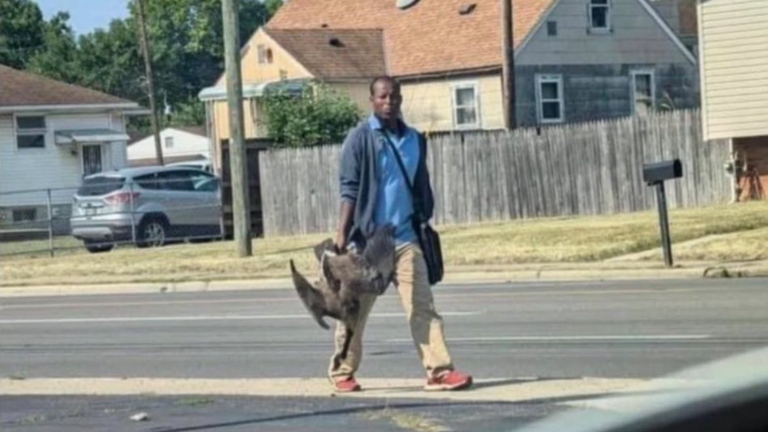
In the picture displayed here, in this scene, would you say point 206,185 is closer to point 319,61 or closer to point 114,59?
point 319,61

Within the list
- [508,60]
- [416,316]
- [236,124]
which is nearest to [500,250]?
[236,124]

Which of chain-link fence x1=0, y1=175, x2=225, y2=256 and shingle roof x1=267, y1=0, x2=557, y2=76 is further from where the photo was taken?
shingle roof x1=267, y1=0, x2=557, y2=76

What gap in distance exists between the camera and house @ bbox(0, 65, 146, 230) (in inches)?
2008

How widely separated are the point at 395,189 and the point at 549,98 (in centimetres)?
3733

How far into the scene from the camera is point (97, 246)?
34500 millimetres

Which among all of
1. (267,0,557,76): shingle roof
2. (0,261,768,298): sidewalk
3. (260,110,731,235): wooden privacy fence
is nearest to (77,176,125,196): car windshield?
(260,110,731,235): wooden privacy fence

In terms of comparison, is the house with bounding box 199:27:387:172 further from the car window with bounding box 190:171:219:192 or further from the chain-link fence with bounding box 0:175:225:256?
the chain-link fence with bounding box 0:175:225:256

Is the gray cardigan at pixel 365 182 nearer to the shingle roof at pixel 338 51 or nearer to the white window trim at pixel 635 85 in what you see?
the shingle roof at pixel 338 51

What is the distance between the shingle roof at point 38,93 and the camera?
51.2 meters

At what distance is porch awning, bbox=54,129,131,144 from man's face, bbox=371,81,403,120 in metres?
42.7

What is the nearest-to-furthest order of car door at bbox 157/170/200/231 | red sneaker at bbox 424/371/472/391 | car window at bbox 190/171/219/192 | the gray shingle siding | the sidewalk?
red sneaker at bbox 424/371/472/391, the sidewalk, car door at bbox 157/170/200/231, car window at bbox 190/171/219/192, the gray shingle siding

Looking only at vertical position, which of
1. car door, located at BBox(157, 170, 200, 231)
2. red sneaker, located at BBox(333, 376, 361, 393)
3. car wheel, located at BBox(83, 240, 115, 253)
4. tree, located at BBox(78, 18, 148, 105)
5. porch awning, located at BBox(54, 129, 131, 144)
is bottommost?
car wheel, located at BBox(83, 240, 115, 253)

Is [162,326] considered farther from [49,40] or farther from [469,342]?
[49,40]

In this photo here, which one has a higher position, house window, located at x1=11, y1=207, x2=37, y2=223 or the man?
the man
